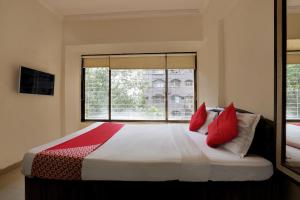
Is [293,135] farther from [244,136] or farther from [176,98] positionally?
[176,98]

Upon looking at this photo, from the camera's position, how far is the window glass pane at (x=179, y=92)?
454cm

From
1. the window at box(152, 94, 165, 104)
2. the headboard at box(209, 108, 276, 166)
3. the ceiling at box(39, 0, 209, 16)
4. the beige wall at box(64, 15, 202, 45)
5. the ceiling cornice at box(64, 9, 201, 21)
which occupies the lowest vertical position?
the headboard at box(209, 108, 276, 166)

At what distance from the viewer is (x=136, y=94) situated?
461 cm

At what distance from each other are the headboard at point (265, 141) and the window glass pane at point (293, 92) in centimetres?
21

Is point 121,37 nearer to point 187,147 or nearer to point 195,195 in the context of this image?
point 187,147

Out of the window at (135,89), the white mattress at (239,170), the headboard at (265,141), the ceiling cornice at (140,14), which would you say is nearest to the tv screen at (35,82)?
the window at (135,89)

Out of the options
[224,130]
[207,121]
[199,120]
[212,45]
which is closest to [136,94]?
[212,45]

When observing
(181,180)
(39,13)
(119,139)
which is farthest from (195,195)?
(39,13)

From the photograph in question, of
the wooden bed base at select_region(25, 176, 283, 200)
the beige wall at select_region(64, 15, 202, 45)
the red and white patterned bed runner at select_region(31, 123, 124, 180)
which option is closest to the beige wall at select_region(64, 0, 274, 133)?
the beige wall at select_region(64, 15, 202, 45)

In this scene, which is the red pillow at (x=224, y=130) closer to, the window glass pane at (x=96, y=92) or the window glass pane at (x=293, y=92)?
the window glass pane at (x=293, y=92)

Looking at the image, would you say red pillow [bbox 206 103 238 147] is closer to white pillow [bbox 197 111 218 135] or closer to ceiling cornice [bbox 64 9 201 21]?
white pillow [bbox 197 111 218 135]

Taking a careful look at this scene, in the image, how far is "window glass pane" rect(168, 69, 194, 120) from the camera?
4535 mm

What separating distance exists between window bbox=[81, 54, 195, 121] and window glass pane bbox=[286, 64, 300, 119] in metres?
3.24

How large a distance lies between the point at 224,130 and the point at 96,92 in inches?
141
